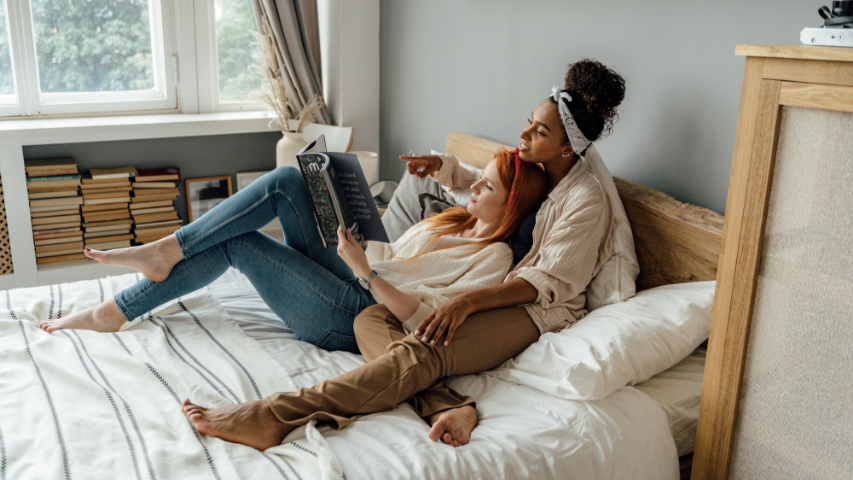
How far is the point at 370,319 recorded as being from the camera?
63.3 inches

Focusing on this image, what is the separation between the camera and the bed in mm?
1152

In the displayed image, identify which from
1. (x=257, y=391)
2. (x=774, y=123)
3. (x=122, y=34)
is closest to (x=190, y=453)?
(x=257, y=391)

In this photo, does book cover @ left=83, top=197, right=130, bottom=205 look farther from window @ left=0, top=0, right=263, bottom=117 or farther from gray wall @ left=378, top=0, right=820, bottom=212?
gray wall @ left=378, top=0, right=820, bottom=212

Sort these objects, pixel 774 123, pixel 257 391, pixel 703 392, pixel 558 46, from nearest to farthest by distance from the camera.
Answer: pixel 774 123
pixel 703 392
pixel 257 391
pixel 558 46

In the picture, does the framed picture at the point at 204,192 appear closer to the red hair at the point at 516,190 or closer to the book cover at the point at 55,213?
the book cover at the point at 55,213

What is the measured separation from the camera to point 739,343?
1170 millimetres

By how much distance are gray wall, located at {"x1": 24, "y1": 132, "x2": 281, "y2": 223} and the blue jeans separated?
5.13 ft

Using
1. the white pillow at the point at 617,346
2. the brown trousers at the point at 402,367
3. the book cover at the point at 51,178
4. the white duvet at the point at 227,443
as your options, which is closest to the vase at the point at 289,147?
the book cover at the point at 51,178

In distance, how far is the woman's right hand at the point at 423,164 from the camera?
2027mm

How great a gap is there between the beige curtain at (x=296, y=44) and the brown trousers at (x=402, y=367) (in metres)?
1.88

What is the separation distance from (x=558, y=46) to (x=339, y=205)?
2.95ft

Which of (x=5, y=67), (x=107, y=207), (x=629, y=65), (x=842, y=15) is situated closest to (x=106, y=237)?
(x=107, y=207)

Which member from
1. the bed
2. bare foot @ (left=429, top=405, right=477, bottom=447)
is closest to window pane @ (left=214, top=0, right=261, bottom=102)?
the bed

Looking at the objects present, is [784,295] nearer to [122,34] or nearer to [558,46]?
[558,46]
